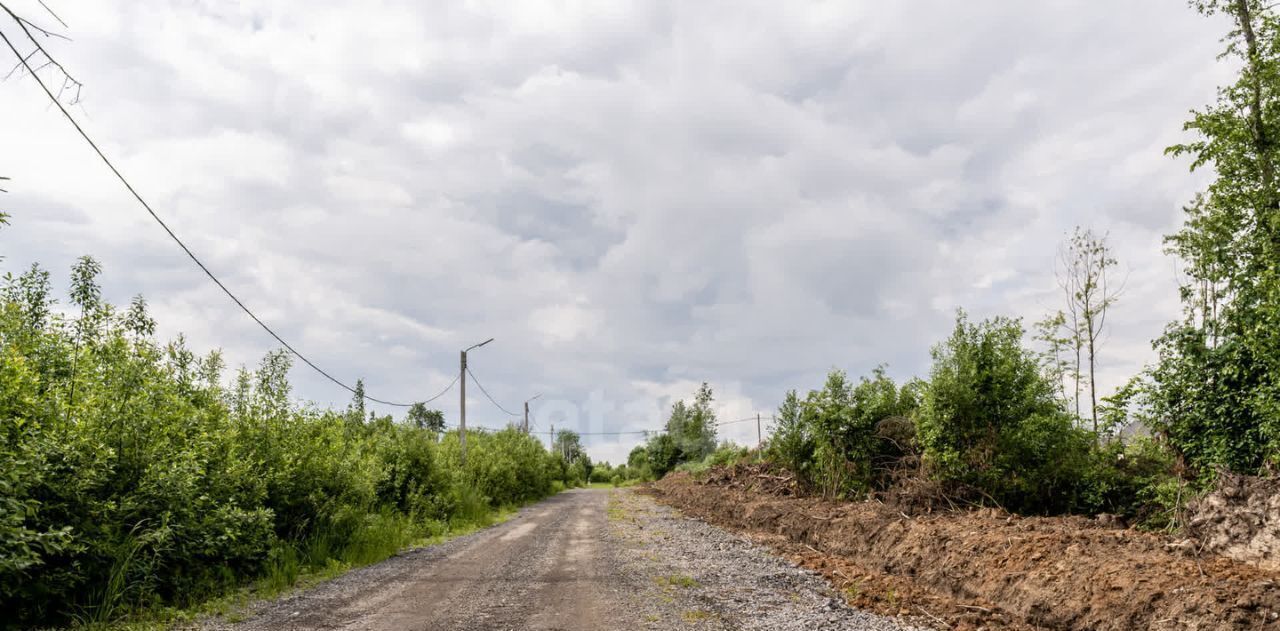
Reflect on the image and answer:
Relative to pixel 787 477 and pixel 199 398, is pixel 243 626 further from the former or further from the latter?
pixel 787 477

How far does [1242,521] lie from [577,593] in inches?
359

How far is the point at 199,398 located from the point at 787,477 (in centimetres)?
1949

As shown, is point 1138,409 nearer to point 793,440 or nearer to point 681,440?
point 793,440

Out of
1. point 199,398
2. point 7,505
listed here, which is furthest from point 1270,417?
point 199,398

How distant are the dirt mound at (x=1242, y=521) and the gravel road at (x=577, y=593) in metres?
4.64

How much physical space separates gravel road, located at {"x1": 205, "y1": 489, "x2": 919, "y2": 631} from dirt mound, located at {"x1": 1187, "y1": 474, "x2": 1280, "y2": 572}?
4.64 m

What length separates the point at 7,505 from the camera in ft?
20.6

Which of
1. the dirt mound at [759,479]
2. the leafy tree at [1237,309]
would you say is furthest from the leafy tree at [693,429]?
the leafy tree at [1237,309]

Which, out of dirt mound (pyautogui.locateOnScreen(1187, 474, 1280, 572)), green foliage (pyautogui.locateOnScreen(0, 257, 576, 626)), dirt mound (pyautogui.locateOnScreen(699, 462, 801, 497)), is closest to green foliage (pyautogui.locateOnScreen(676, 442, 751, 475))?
dirt mound (pyautogui.locateOnScreen(699, 462, 801, 497))

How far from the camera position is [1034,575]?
8.34 meters

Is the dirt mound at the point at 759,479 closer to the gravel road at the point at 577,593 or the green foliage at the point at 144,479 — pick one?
the gravel road at the point at 577,593

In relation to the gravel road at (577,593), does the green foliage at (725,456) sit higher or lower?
lower

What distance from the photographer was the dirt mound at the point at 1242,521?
323 inches

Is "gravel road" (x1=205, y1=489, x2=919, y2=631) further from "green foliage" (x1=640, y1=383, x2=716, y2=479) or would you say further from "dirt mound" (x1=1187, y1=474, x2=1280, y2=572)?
"green foliage" (x1=640, y1=383, x2=716, y2=479)
